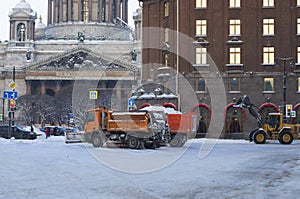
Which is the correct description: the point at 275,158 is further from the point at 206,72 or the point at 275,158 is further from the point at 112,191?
the point at 206,72

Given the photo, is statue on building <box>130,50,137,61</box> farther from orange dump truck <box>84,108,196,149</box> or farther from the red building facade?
orange dump truck <box>84,108,196,149</box>

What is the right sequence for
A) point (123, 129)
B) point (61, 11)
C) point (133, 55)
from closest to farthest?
point (123, 129) → point (133, 55) → point (61, 11)

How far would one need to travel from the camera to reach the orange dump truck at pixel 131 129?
3572 centimetres

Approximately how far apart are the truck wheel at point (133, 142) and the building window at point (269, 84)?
22.5 metres

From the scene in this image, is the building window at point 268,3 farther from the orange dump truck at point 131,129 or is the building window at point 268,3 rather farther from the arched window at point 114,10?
the arched window at point 114,10

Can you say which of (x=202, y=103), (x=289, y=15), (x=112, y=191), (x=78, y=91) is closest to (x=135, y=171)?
(x=112, y=191)

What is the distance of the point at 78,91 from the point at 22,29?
26.0 metres

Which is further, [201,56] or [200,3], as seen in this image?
[200,3]

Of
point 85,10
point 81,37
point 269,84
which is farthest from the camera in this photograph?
point 85,10

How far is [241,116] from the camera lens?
180 feet

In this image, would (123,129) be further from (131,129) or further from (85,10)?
(85,10)

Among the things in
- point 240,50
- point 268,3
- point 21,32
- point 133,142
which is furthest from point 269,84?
point 21,32

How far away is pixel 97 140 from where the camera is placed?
37.3 m

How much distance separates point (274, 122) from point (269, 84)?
417 inches
